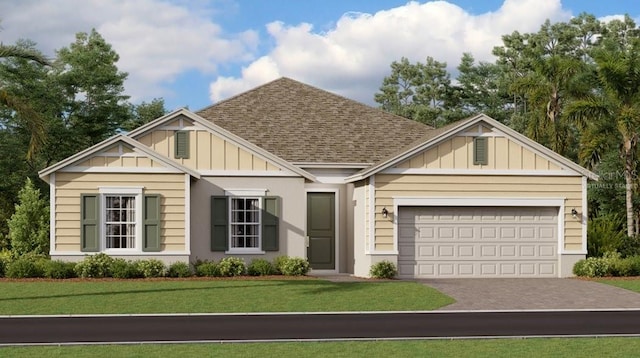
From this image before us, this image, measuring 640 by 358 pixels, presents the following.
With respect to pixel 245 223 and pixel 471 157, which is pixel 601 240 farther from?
pixel 245 223

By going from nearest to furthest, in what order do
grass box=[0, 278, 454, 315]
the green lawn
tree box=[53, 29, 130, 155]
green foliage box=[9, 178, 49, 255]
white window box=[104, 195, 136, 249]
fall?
grass box=[0, 278, 454, 315]
the green lawn
white window box=[104, 195, 136, 249]
green foliage box=[9, 178, 49, 255]
tree box=[53, 29, 130, 155]

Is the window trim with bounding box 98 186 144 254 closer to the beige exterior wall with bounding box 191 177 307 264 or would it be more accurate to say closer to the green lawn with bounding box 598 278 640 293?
the beige exterior wall with bounding box 191 177 307 264

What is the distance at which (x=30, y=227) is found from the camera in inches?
1302

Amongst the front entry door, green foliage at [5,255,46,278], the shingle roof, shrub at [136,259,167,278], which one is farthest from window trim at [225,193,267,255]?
green foliage at [5,255,46,278]

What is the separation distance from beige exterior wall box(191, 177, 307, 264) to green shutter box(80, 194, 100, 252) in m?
2.95

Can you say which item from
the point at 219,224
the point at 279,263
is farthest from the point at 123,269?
the point at 279,263

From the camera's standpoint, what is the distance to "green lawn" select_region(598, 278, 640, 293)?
23950mm

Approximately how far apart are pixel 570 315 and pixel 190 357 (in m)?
8.98

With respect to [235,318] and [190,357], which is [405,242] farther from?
[190,357]

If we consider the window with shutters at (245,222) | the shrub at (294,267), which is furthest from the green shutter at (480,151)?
the window with shutters at (245,222)

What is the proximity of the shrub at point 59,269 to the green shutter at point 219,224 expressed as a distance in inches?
172

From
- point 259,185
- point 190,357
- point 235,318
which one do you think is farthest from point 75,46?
point 190,357

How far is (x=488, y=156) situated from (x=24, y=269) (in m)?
Result: 14.1

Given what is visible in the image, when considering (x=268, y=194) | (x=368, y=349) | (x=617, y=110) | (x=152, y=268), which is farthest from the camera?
(x=617, y=110)
